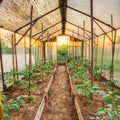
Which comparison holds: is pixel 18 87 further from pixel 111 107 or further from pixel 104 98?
pixel 111 107

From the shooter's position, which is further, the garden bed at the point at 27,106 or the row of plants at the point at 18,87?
the garden bed at the point at 27,106

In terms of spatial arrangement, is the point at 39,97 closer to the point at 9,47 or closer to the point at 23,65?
the point at 9,47

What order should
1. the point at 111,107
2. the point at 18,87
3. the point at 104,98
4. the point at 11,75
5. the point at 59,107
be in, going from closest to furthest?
the point at 111,107
the point at 104,98
the point at 59,107
the point at 11,75
the point at 18,87

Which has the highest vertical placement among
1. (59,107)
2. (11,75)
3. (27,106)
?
(11,75)

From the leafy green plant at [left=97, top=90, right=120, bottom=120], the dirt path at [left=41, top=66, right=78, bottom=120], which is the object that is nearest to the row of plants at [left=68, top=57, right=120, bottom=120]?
the leafy green plant at [left=97, top=90, right=120, bottom=120]

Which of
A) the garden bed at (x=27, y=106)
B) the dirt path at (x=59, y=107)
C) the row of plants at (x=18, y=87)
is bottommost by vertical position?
the dirt path at (x=59, y=107)

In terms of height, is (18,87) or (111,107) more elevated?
(111,107)

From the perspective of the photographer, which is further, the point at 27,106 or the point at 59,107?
the point at 59,107

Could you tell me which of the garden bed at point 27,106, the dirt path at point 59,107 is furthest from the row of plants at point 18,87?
the dirt path at point 59,107

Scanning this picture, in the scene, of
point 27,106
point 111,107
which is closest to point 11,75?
point 27,106

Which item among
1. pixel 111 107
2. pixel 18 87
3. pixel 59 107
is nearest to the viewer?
pixel 111 107

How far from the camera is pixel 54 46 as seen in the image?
21156 millimetres

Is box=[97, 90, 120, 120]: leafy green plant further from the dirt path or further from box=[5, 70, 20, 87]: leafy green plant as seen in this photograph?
box=[5, 70, 20, 87]: leafy green plant

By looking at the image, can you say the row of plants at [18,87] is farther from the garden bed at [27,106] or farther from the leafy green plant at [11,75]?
the garden bed at [27,106]
